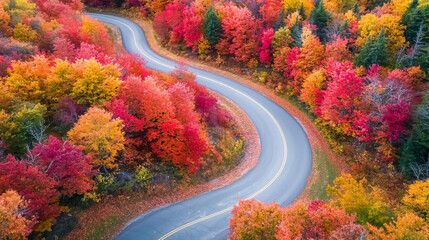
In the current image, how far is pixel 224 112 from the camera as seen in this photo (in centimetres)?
3834

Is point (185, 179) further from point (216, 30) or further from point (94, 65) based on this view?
point (216, 30)

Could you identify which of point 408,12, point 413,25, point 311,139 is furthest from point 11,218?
point 408,12

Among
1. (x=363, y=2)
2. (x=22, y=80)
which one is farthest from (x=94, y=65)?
(x=363, y=2)

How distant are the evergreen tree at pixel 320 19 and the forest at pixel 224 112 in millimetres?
137

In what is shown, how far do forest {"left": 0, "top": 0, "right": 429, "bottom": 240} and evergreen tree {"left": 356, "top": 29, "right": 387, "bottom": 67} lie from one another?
0.41 ft

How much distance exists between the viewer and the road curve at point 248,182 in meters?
24.7

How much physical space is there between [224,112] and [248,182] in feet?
36.1

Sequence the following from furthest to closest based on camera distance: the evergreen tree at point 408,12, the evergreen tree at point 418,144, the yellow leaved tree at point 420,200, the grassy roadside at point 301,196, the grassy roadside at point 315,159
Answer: the evergreen tree at point 408,12 → the grassy roadside at point 315,159 → the evergreen tree at point 418,144 → the grassy roadside at point 301,196 → the yellow leaved tree at point 420,200

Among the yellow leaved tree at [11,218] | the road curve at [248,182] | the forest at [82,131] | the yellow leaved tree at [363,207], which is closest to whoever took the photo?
the yellow leaved tree at [11,218]

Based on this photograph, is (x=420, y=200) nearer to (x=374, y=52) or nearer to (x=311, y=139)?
(x=311, y=139)

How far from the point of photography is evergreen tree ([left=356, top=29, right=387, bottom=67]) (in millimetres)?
34156

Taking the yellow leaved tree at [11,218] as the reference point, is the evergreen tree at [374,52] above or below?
above

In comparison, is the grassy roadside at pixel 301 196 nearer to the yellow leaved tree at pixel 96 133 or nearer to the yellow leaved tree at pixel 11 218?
the yellow leaved tree at pixel 96 133

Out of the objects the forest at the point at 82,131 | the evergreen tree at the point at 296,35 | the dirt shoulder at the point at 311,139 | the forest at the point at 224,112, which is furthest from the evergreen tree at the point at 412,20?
the forest at the point at 82,131
